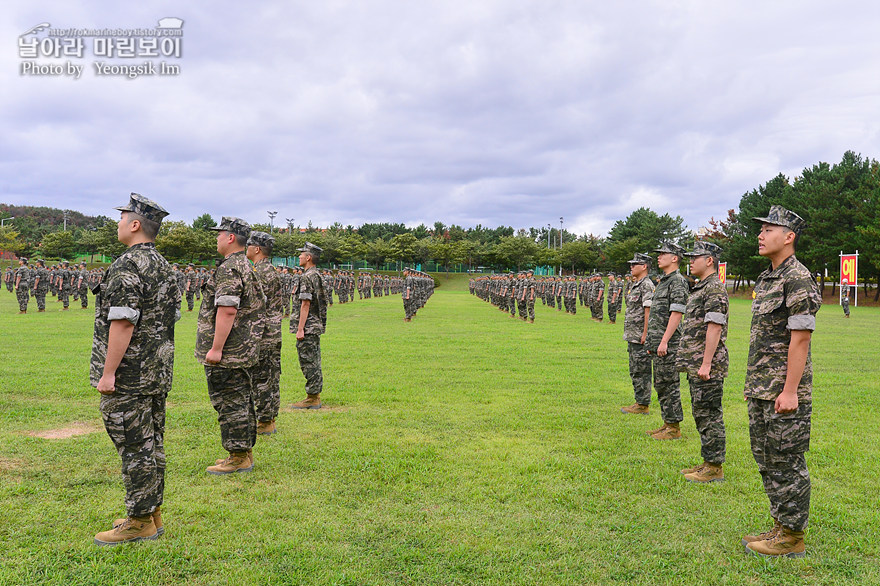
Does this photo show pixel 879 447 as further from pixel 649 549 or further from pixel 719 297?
pixel 649 549

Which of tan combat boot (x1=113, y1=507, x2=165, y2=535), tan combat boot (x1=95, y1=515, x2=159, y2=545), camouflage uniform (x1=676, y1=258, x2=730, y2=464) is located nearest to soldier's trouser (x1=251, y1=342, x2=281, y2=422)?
tan combat boot (x1=113, y1=507, x2=165, y2=535)

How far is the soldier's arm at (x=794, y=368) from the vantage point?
132 inches

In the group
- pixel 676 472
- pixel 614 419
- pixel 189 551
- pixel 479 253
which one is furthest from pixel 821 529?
pixel 479 253

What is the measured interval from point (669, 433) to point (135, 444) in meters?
5.30

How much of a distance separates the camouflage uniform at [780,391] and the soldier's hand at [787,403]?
9 centimetres

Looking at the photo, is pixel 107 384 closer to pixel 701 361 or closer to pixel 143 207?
pixel 143 207

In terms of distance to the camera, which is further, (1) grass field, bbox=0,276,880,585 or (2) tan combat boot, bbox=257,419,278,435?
(2) tan combat boot, bbox=257,419,278,435

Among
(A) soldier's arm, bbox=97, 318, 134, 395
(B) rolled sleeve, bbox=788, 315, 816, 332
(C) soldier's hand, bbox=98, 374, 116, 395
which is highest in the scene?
(B) rolled sleeve, bbox=788, 315, 816, 332

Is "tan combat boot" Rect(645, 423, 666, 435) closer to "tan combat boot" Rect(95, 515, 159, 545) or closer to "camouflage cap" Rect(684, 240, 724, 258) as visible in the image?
"camouflage cap" Rect(684, 240, 724, 258)

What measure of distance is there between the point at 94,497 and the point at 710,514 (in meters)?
4.77

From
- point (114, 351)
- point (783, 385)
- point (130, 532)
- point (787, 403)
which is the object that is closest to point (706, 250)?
point (783, 385)

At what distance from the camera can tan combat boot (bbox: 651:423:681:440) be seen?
19.6 feet

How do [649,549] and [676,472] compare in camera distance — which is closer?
[649,549]

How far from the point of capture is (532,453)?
5.36 metres
